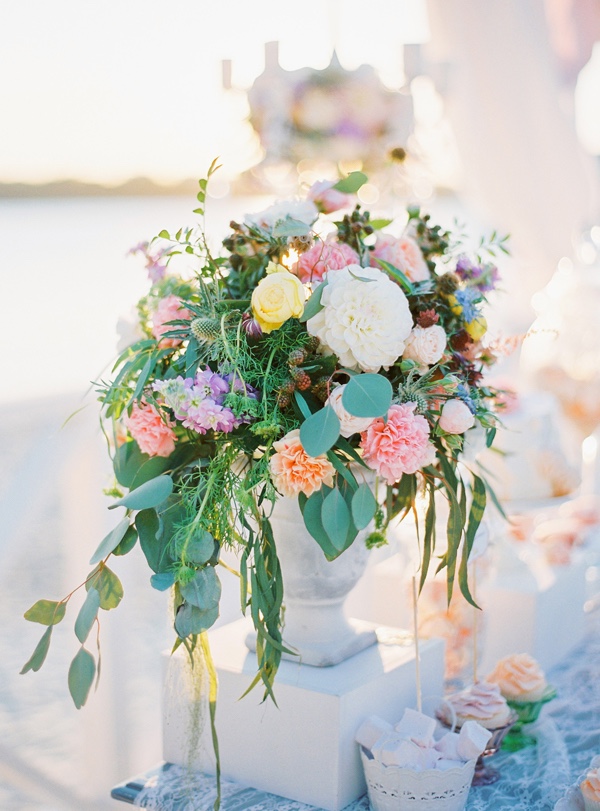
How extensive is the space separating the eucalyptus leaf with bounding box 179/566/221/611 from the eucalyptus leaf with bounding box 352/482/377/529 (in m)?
0.15

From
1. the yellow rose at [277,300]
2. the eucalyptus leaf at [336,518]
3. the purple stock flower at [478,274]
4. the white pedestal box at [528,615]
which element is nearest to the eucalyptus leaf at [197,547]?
the eucalyptus leaf at [336,518]

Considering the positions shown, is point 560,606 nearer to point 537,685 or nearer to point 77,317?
point 537,685

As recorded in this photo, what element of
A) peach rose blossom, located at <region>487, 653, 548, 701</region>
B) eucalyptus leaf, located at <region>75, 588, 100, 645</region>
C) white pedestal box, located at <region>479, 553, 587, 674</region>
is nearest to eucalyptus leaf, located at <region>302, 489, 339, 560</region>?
eucalyptus leaf, located at <region>75, 588, 100, 645</region>

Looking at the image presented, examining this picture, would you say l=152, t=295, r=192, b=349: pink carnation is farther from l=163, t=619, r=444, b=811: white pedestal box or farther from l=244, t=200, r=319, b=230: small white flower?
l=163, t=619, r=444, b=811: white pedestal box

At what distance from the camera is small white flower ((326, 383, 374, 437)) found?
2.85 feet

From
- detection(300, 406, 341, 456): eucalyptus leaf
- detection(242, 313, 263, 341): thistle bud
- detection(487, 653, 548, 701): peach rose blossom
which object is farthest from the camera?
detection(487, 653, 548, 701): peach rose blossom

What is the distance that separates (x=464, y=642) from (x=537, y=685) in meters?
0.20

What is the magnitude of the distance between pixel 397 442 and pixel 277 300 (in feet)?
0.60

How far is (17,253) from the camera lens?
8375 mm

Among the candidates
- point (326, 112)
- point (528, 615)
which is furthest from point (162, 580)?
point (326, 112)

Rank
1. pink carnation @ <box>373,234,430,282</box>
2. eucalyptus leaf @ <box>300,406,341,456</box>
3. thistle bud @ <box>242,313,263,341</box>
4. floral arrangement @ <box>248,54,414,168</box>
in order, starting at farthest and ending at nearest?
floral arrangement @ <box>248,54,414,168</box> < pink carnation @ <box>373,234,430,282</box> < thistle bud @ <box>242,313,263,341</box> < eucalyptus leaf @ <box>300,406,341,456</box>

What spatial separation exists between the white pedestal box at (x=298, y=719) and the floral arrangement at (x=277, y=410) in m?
0.14

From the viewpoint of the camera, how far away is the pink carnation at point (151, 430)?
97cm

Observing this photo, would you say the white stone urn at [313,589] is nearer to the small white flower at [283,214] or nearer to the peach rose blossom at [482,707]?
the peach rose blossom at [482,707]
